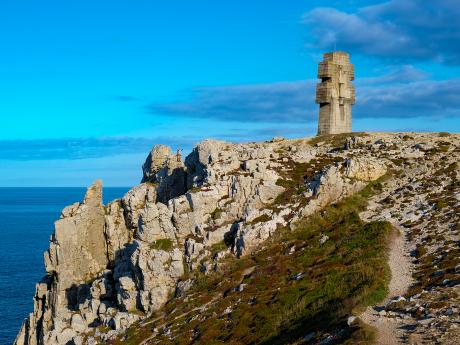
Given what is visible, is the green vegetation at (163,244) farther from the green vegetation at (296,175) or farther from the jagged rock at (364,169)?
the jagged rock at (364,169)

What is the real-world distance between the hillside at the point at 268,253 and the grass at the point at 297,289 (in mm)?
123

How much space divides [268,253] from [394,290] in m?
13.7

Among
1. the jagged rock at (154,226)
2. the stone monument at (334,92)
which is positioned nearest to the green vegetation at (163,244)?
the jagged rock at (154,226)

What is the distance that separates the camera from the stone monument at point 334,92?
2972 inches

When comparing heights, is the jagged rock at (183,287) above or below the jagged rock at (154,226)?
below

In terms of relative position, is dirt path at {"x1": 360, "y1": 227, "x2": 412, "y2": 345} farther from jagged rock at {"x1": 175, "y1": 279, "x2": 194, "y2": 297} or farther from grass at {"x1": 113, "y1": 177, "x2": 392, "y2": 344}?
jagged rock at {"x1": 175, "y1": 279, "x2": 194, "y2": 297}

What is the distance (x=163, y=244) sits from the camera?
149 feet

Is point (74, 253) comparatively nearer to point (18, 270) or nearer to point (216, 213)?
point (216, 213)

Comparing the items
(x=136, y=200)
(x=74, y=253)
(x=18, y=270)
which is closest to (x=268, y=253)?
(x=136, y=200)

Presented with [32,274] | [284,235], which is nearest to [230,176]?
[284,235]

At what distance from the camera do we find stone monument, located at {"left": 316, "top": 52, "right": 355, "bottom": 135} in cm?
7550

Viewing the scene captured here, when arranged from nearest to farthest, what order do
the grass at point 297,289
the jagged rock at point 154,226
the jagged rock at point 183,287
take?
1. the grass at point 297,289
2. the jagged rock at point 183,287
3. the jagged rock at point 154,226

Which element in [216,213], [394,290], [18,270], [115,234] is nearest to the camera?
[394,290]

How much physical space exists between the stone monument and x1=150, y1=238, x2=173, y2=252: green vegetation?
38323 millimetres
